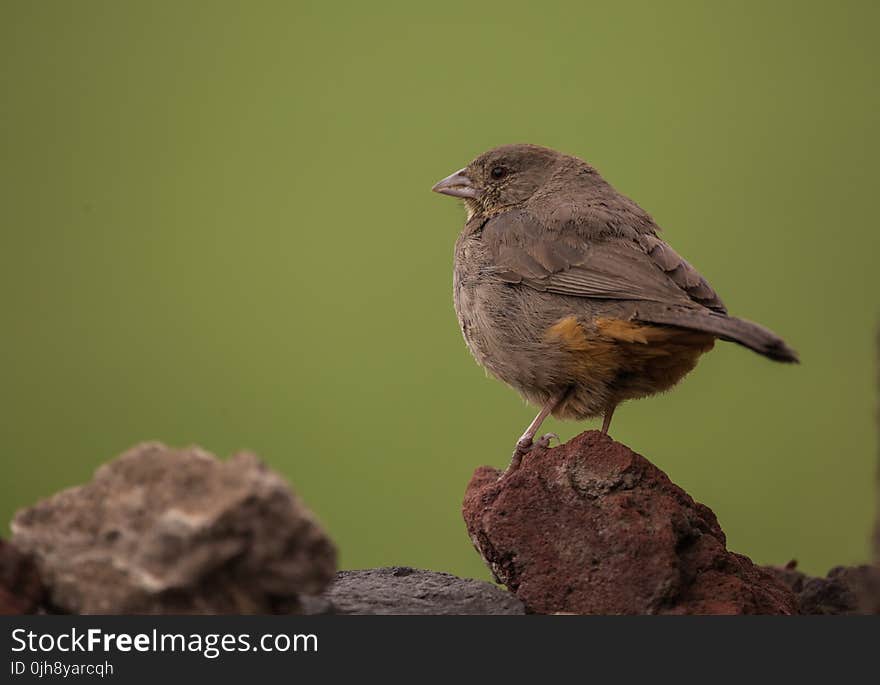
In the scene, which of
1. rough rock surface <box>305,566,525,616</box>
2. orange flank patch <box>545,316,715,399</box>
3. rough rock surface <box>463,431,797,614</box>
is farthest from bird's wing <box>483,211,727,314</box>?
rough rock surface <box>305,566,525,616</box>

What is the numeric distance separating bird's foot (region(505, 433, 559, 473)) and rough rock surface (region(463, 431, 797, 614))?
0.85 feet

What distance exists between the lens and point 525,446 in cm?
462

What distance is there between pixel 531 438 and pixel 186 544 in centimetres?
234

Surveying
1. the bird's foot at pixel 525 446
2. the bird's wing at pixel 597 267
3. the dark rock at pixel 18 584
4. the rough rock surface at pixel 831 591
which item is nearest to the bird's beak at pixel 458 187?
the bird's wing at pixel 597 267

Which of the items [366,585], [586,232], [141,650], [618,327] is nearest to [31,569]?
[141,650]

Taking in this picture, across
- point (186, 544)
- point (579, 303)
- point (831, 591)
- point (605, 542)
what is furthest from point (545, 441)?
point (186, 544)

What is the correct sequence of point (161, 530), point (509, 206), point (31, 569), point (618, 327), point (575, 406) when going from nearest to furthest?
1. point (161, 530)
2. point (31, 569)
3. point (618, 327)
4. point (575, 406)
5. point (509, 206)

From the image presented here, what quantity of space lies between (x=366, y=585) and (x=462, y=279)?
5.68 feet

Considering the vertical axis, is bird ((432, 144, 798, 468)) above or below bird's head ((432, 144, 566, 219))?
below

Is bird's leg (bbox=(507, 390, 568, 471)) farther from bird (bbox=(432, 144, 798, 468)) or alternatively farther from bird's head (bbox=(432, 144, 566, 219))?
bird's head (bbox=(432, 144, 566, 219))

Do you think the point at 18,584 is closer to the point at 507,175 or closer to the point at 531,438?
the point at 531,438

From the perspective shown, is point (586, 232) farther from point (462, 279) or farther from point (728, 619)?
point (728, 619)

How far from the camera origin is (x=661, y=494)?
151 inches

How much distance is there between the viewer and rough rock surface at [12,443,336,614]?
2.57 meters
